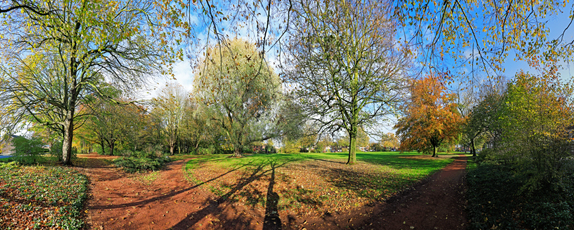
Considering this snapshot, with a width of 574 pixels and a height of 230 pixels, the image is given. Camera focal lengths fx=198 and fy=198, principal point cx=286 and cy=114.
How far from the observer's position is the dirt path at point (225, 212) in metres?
5.09

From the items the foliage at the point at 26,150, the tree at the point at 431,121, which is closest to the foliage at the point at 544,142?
→ the tree at the point at 431,121

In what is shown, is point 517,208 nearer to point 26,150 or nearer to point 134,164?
point 134,164

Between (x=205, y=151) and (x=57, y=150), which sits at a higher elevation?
(x=57, y=150)

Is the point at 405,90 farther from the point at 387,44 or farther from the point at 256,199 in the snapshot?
the point at 256,199

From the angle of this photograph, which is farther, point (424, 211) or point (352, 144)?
point (352, 144)

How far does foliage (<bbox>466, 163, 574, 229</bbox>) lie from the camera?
13.0ft

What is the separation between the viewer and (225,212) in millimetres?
6094

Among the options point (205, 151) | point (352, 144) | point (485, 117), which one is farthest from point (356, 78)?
point (205, 151)

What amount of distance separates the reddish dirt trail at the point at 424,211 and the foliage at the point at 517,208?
33cm

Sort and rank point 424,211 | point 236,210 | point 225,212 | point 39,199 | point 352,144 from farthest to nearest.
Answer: point 352,144, point 236,210, point 225,212, point 424,211, point 39,199

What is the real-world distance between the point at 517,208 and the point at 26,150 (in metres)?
16.9

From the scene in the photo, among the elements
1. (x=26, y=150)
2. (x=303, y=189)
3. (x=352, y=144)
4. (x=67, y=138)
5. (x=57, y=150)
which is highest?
(x=67, y=138)

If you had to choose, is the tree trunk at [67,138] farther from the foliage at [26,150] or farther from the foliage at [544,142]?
the foliage at [544,142]

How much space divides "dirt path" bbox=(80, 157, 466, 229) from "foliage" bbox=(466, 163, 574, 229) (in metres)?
0.41
